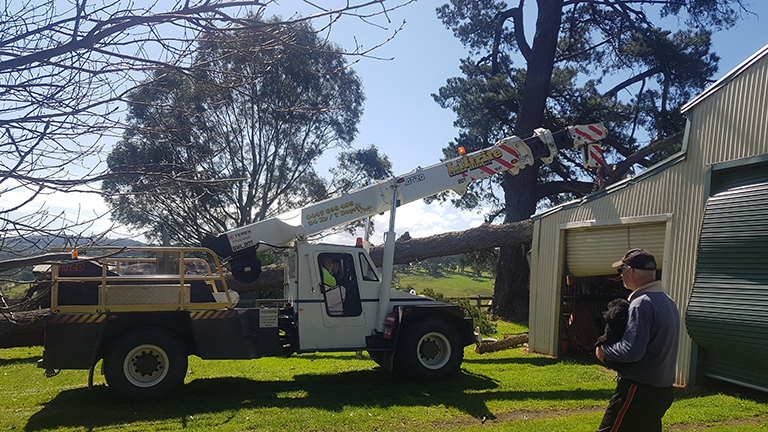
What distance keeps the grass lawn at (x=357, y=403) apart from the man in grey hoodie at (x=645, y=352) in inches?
103

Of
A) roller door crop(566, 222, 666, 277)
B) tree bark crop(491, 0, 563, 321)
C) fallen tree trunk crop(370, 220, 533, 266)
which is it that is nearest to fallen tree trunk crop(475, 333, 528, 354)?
roller door crop(566, 222, 666, 277)

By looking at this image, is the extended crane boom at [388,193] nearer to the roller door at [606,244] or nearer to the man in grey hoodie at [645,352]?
the roller door at [606,244]

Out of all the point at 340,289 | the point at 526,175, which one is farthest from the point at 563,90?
the point at 340,289

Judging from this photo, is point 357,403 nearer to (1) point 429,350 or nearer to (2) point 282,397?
(2) point 282,397

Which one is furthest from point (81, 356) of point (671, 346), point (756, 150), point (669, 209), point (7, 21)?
point (756, 150)

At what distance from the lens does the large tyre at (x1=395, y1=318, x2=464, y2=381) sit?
29.5ft

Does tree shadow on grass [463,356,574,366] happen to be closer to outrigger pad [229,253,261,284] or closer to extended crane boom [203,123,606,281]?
extended crane boom [203,123,606,281]

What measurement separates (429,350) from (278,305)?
2.80 meters

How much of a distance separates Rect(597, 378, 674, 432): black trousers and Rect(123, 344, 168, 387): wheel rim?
636cm

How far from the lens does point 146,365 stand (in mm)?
7785

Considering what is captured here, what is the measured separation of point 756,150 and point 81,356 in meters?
10.1

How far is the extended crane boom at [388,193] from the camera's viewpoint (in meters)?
8.89

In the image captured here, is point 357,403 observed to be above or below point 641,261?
below

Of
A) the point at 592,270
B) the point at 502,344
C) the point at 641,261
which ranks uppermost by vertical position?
the point at 641,261
